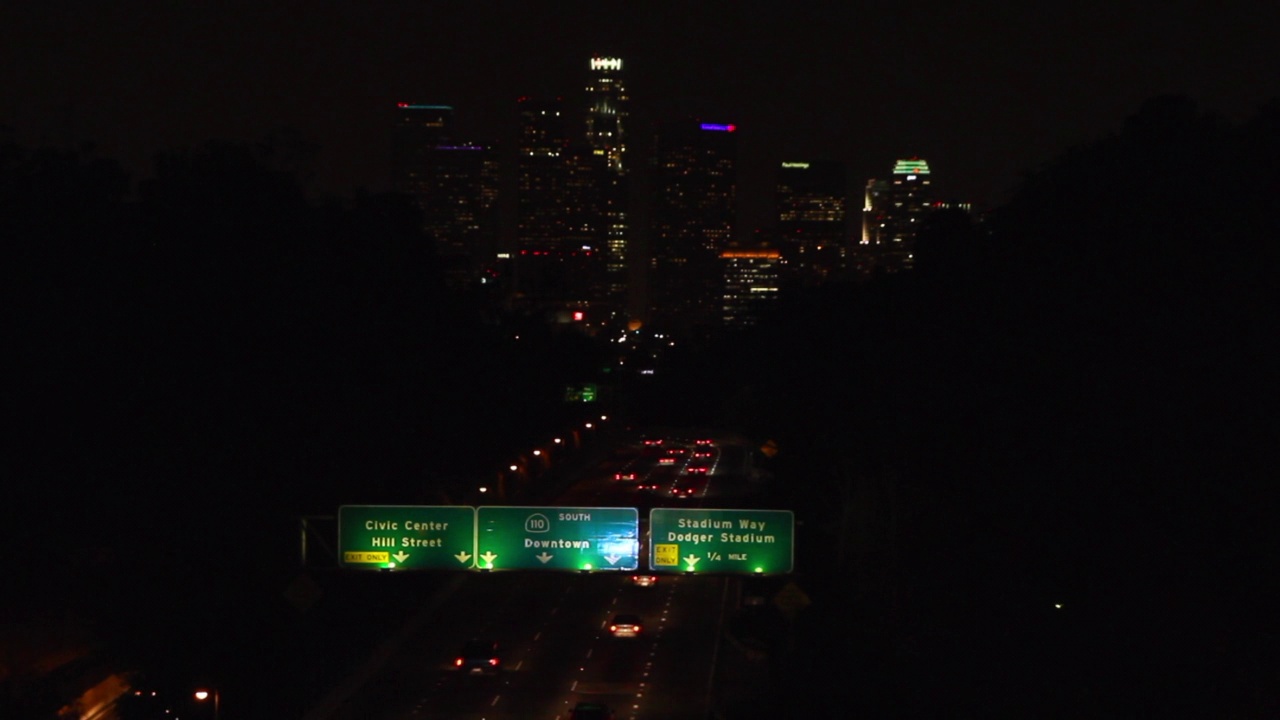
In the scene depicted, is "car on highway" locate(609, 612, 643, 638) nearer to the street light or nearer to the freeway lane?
the freeway lane

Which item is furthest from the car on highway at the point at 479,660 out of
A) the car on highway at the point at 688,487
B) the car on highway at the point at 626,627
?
the car on highway at the point at 688,487

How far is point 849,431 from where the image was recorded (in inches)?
1877

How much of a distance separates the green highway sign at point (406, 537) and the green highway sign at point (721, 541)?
3.19m

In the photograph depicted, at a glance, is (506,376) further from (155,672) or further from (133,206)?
(155,672)

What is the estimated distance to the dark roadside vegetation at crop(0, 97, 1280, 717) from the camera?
22.4 m

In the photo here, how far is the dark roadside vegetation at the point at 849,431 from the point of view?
22.4 metres

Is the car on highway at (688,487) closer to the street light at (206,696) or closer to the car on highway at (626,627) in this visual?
the car on highway at (626,627)

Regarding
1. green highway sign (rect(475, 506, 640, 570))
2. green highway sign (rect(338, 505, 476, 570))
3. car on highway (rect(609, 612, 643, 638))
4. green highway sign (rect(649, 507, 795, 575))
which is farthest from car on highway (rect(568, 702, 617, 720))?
car on highway (rect(609, 612, 643, 638))

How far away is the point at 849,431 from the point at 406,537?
2218 cm

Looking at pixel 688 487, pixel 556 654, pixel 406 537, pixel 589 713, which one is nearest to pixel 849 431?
pixel 556 654

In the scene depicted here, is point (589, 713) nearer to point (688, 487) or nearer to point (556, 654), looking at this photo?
point (556, 654)

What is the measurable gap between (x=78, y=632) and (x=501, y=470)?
40121 millimetres

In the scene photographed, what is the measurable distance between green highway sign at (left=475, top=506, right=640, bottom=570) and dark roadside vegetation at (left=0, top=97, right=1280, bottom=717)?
4.86 metres

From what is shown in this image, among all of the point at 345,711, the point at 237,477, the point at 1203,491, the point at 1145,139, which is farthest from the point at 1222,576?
the point at 237,477
